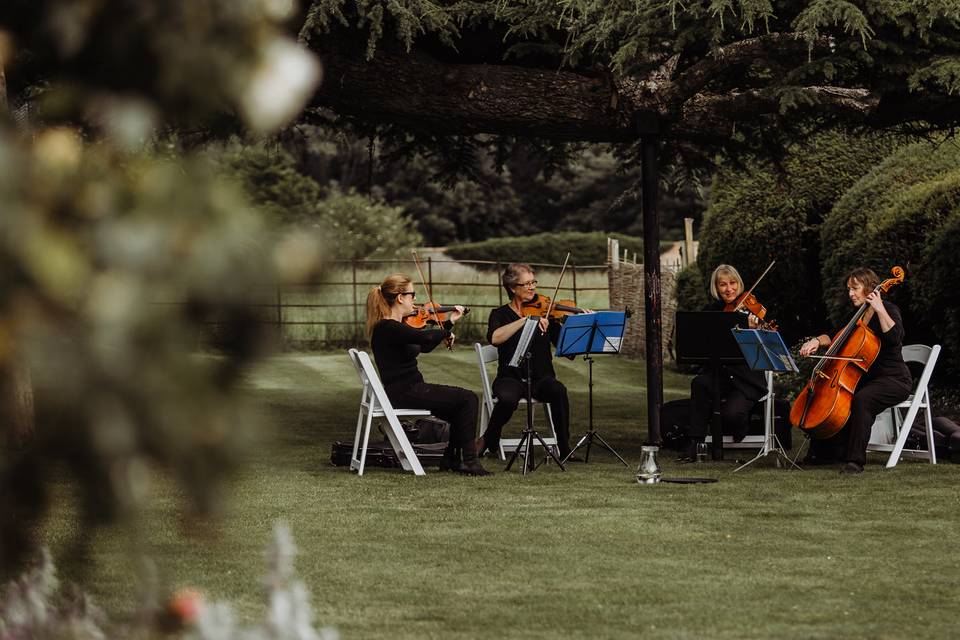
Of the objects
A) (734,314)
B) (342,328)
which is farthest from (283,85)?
(342,328)

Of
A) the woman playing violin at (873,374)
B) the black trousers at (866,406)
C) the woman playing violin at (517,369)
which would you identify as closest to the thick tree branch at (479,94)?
the woman playing violin at (517,369)

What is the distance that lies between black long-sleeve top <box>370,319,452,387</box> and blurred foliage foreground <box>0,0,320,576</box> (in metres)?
8.44

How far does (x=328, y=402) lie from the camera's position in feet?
56.6

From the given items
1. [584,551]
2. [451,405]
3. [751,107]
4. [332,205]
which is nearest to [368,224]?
[332,205]

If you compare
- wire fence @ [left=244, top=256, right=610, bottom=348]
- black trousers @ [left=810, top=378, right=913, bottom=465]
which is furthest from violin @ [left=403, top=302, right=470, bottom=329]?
wire fence @ [left=244, top=256, right=610, bottom=348]

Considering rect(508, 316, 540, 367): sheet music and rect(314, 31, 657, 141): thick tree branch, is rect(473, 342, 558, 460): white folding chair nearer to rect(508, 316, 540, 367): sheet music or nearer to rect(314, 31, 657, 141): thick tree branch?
rect(508, 316, 540, 367): sheet music

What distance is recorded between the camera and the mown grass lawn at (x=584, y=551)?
5301 mm

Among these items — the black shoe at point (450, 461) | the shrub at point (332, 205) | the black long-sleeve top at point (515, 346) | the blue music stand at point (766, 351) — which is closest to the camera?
the blue music stand at point (766, 351)

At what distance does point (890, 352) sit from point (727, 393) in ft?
4.90

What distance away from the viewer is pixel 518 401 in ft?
35.6

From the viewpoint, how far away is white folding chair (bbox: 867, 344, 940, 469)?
10016mm

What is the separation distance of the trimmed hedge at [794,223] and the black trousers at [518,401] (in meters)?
6.92

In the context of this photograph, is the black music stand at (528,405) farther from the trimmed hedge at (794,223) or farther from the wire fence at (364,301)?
the wire fence at (364,301)

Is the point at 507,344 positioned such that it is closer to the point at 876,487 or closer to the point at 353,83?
the point at 353,83
